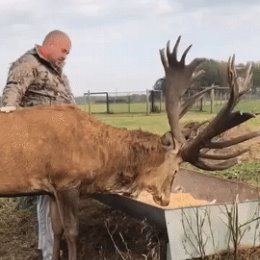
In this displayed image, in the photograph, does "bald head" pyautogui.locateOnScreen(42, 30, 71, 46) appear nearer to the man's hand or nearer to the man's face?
the man's face

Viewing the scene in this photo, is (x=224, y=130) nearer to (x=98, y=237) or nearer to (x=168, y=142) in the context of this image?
(x=168, y=142)

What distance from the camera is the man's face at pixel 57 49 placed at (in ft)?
24.0

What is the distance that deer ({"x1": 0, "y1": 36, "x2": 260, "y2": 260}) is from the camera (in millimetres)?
6301

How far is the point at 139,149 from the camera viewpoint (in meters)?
6.75

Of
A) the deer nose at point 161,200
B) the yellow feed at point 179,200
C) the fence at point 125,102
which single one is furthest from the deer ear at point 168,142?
the fence at point 125,102

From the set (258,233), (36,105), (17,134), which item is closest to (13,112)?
(17,134)

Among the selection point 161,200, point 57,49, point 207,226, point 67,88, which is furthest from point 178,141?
point 57,49

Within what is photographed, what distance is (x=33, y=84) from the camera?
728cm

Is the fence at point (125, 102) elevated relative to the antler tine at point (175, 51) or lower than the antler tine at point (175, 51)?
lower

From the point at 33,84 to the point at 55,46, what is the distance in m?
0.51

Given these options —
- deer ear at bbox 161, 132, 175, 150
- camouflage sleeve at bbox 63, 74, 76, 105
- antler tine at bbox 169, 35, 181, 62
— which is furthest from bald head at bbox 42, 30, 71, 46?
deer ear at bbox 161, 132, 175, 150

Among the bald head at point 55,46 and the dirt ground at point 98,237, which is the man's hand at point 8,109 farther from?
the dirt ground at point 98,237

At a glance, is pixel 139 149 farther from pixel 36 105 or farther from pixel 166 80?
pixel 36 105

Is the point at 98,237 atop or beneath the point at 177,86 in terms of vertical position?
beneath
